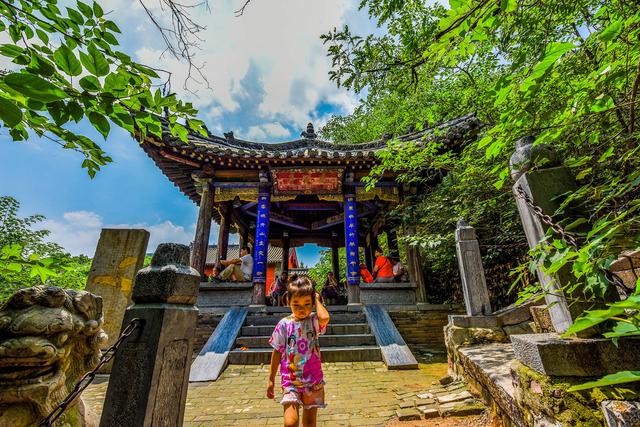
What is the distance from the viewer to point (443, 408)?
281 centimetres

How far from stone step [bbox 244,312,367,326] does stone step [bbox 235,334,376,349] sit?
0.70 meters

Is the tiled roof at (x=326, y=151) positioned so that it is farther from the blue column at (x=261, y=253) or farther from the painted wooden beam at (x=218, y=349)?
the painted wooden beam at (x=218, y=349)

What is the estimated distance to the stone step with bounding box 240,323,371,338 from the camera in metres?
5.67

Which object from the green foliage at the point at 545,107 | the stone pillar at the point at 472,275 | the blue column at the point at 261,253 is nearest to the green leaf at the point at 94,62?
the green foliage at the point at 545,107

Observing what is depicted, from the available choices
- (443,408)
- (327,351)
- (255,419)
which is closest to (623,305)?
(443,408)

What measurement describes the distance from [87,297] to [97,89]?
1067 mm

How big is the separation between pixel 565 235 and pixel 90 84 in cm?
213

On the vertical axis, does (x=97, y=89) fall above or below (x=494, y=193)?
below

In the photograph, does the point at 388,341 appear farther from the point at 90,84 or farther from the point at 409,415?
the point at 90,84

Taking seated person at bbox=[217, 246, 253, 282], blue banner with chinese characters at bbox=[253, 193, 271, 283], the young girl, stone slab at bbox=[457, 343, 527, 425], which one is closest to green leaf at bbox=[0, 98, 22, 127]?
the young girl

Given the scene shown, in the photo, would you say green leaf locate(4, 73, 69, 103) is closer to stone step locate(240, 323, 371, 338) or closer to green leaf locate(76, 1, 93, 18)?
green leaf locate(76, 1, 93, 18)

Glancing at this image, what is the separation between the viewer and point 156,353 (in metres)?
1.33

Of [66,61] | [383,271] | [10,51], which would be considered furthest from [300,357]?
[383,271]

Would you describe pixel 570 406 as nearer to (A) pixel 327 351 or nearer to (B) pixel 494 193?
(A) pixel 327 351
